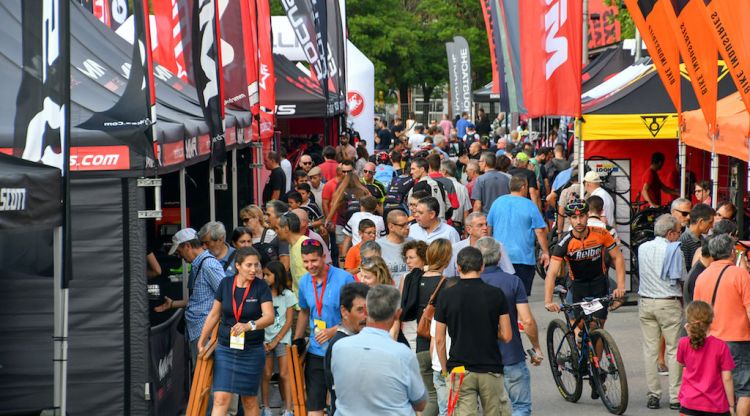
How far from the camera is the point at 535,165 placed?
21578 millimetres

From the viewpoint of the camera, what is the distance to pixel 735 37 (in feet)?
32.3

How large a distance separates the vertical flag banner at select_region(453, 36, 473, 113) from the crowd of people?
32.7 meters

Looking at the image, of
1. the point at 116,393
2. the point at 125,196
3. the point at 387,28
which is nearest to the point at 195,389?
the point at 116,393

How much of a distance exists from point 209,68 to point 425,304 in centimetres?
380

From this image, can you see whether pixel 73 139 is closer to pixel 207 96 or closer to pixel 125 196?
pixel 125 196

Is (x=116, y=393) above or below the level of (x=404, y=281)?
below

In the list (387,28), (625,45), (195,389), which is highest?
(387,28)

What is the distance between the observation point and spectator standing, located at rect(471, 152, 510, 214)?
50.7 feet

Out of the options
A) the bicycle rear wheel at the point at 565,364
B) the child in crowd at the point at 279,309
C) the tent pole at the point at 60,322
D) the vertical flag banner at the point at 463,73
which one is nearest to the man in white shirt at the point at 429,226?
the bicycle rear wheel at the point at 565,364

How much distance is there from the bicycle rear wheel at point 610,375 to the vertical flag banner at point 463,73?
3504 cm

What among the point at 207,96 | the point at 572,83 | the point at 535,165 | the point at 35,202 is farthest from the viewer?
the point at 535,165

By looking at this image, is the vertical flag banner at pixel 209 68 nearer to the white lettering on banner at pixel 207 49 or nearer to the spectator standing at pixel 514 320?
the white lettering on banner at pixel 207 49

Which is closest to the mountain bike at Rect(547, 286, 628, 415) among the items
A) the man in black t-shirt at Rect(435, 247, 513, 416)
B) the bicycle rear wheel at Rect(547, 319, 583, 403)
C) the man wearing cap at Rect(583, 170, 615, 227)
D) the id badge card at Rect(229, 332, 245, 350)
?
the bicycle rear wheel at Rect(547, 319, 583, 403)

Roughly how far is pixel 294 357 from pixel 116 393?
1561 mm
